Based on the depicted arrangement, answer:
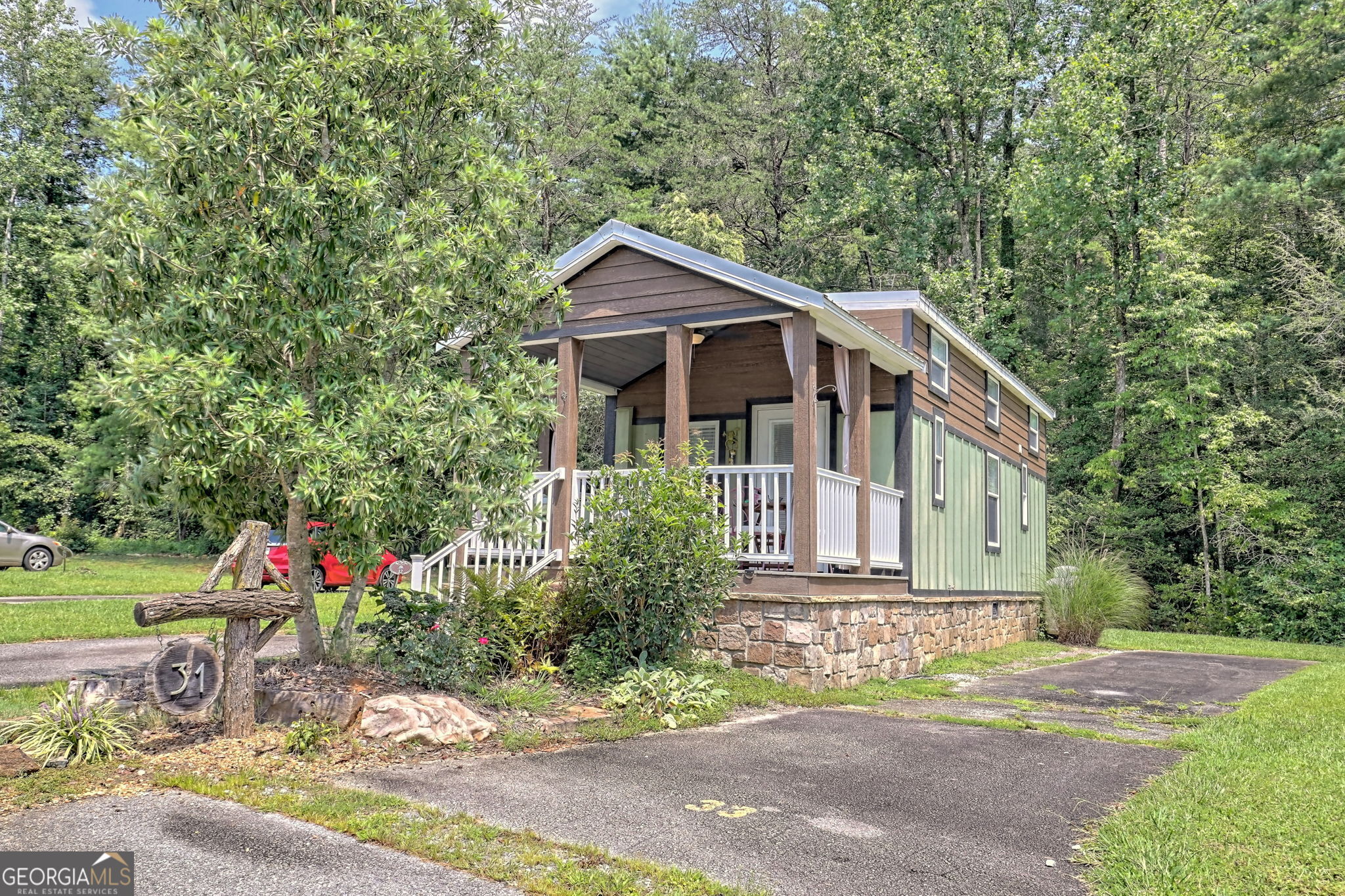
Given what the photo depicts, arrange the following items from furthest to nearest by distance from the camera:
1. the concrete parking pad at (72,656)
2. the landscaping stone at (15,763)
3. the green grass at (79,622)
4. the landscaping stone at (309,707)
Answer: the green grass at (79,622)
the concrete parking pad at (72,656)
the landscaping stone at (309,707)
the landscaping stone at (15,763)

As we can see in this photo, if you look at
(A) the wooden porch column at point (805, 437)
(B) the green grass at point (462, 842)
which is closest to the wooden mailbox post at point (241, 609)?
(B) the green grass at point (462, 842)

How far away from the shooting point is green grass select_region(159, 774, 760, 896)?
3455 millimetres

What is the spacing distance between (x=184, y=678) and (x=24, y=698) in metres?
1.57

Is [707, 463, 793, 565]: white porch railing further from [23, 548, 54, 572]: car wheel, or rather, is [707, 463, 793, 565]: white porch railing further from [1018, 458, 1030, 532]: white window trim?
[23, 548, 54, 572]: car wheel

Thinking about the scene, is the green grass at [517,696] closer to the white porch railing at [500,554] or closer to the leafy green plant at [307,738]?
the white porch railing at [500,554]

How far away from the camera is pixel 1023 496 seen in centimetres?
1677

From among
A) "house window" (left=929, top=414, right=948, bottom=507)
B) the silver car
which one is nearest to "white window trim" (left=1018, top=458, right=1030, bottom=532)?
"house window" (left=929, top=414, right=948, bottom=507)

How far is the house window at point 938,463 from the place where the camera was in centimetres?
1198

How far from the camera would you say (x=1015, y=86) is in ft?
82.1

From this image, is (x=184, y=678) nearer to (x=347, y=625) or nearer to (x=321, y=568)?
(x=347, y=625)

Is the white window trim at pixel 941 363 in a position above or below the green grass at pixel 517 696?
above

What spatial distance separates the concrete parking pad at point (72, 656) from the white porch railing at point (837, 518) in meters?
5.04

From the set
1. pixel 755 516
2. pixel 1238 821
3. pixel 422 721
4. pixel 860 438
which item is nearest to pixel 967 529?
pixel 860 438

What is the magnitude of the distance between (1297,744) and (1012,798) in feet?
9.47
